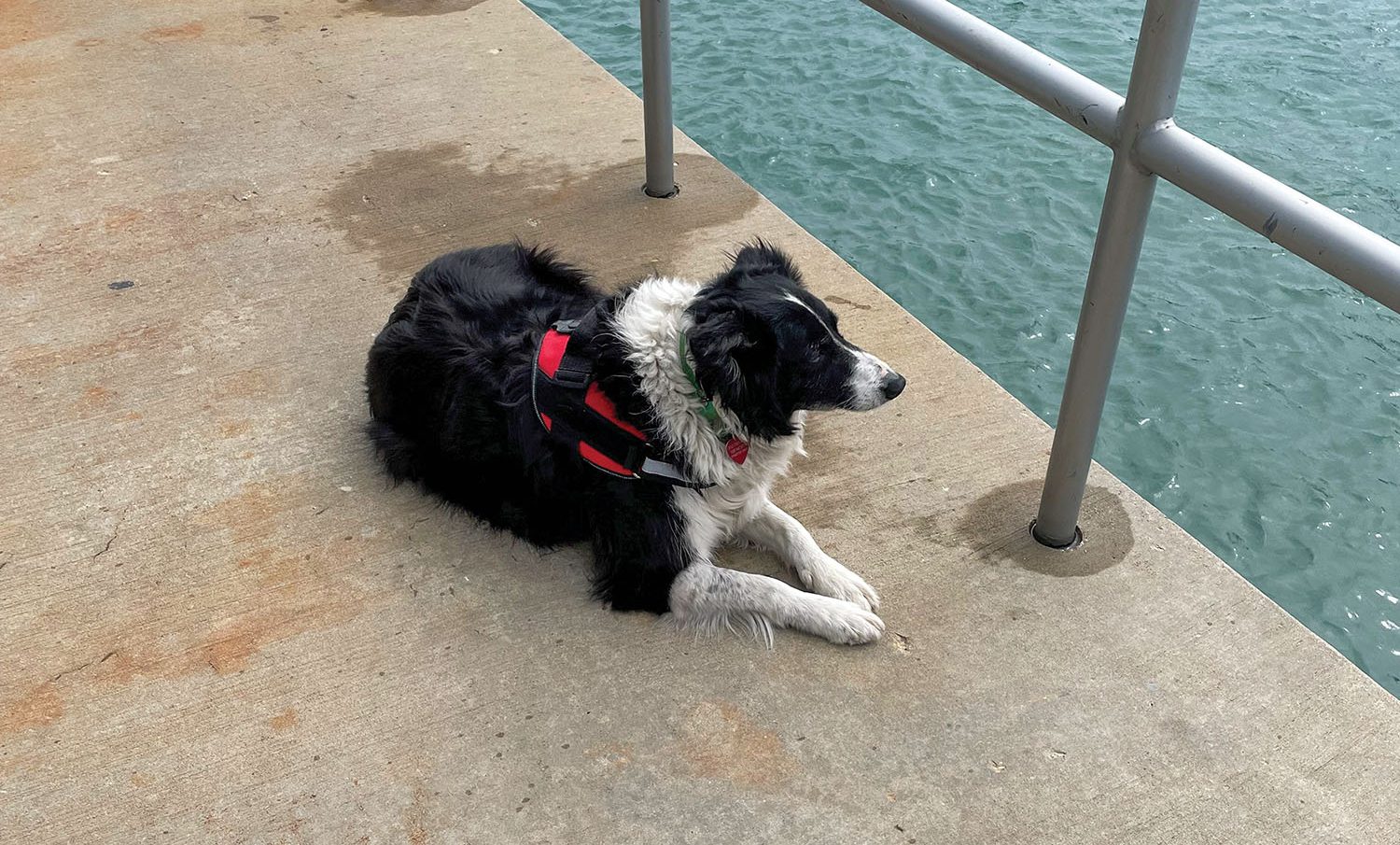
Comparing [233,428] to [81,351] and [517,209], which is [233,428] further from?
[517,209]

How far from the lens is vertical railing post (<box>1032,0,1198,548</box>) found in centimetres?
247

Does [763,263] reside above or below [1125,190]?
below

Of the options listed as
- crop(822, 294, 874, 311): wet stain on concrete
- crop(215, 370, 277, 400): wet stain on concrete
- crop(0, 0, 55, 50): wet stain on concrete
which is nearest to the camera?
crop(215, 370, 277, 400): wet stain on concrete

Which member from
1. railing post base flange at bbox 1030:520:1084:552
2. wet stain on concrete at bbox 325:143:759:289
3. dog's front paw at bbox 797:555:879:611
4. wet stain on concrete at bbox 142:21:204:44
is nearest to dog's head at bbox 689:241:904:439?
dog's front paw at bbox 797:555:879:611

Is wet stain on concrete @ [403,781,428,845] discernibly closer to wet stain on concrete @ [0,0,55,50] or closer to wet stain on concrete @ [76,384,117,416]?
wet stain on concrete @ [76,384,117,416]

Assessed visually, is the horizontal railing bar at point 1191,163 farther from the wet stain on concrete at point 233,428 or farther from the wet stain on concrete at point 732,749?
the wet stain on concrete at point 233,428

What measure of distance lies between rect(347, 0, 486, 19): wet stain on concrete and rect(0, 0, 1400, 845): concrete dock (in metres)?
2.50

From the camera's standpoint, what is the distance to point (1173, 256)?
623 cm

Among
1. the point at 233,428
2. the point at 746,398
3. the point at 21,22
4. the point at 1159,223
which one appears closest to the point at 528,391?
the point at 746,398

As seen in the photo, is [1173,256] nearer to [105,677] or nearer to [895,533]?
[895,533]

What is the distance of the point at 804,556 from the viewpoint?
3268 mm

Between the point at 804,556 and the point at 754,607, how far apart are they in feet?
0.82

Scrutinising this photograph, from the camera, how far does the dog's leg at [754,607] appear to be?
3.07 m

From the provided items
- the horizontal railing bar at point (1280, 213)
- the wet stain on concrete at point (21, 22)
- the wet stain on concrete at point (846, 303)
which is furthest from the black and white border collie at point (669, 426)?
the wet stain on concrete at point (21, 22)
